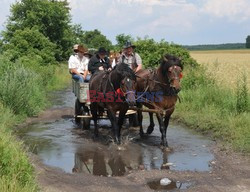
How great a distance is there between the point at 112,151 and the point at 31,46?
20.0m

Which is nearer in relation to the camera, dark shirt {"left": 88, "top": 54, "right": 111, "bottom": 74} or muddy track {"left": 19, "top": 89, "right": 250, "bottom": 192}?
muddy track {"left": 19, "top": 89, "right": 250, "bottom": 192}

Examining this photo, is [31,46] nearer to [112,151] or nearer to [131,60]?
[131,60]

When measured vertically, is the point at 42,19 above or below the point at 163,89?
above

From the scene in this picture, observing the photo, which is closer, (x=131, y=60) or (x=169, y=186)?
(x=169, y=186)

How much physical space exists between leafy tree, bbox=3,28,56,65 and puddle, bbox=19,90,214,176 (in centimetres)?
1610

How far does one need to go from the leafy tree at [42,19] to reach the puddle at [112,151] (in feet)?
68.0

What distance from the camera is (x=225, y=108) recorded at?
1184cm

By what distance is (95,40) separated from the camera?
5400cm

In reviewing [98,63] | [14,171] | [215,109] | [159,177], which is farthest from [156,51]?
[14,171]

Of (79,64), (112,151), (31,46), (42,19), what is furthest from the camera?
(42,19)

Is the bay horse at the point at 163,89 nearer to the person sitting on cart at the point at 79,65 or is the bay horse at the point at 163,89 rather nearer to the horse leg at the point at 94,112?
the horse leg at the point at 94,112

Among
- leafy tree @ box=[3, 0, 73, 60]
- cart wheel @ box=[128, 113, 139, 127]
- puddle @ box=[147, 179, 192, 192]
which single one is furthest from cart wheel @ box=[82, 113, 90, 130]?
leafy tree @ box=[3, 0, 73, 60]

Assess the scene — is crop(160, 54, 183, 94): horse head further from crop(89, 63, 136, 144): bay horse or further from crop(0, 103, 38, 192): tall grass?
crop(0, 103, 38, 192): tall grass

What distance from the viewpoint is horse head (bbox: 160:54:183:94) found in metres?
8.45
